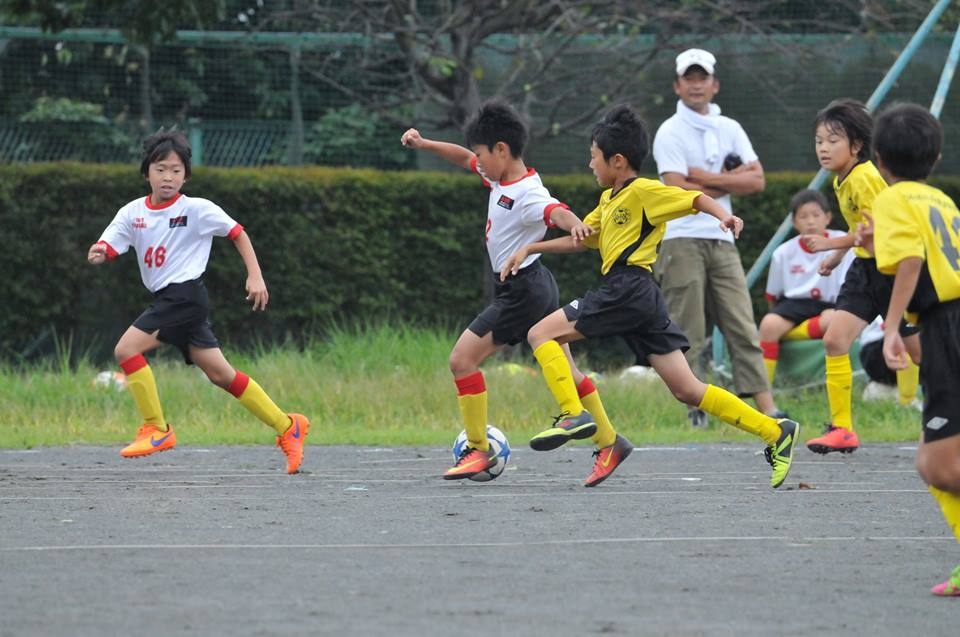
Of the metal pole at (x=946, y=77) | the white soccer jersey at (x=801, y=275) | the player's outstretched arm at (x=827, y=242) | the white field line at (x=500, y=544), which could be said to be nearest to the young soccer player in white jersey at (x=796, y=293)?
the white soccer jersey at (x=801, y=275)

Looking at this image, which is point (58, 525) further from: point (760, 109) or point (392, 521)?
point (760, 109)

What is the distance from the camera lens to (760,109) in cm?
1545

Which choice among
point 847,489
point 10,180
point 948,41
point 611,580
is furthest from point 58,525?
point 948,41

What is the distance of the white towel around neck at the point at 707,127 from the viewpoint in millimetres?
10438

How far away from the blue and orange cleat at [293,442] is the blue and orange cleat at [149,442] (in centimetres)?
63

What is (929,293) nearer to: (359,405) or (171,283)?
(171,283)

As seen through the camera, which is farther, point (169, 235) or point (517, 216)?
point (169, 235)

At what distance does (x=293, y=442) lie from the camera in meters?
8.41

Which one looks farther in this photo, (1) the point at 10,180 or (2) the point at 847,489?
(1) the point at 10,180

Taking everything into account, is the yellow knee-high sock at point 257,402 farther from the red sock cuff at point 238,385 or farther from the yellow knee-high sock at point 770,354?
the yellow knee-high sock at point 770,354

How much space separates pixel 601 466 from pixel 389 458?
1.94 m

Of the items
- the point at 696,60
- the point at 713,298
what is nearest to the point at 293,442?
the point at 713,298

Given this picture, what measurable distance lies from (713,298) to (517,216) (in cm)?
292

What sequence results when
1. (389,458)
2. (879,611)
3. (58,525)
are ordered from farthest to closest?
(389,458) → (58,525) → (879,611)
